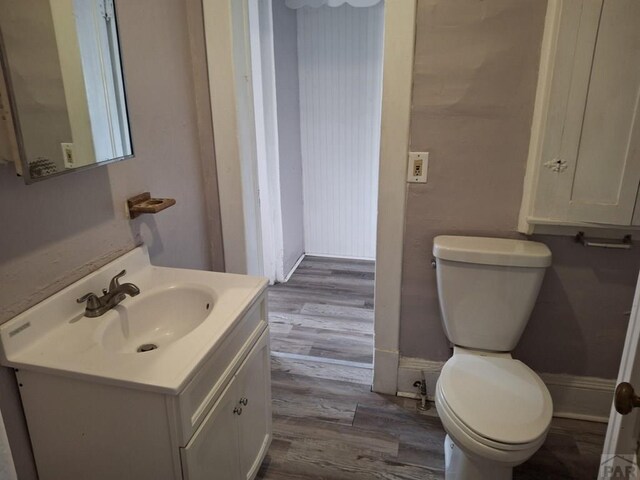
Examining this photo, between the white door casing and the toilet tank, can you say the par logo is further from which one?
the toilet tank

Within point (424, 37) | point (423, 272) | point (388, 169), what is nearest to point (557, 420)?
point (423, 272)

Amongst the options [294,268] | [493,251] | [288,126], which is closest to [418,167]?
[493,251]

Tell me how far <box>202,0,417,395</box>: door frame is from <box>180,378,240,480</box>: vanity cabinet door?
90 cm

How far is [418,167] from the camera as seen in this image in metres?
1.95

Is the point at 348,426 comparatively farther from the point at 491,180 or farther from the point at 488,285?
the point at 491,180

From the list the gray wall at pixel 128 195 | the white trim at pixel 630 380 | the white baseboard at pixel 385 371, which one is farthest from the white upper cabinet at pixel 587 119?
the gray wall at pixel 128 195

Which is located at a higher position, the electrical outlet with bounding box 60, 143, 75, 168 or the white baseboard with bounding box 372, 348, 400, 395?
the electrical outlet with bounding box 60, 143, 75, 168

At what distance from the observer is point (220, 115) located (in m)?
2.06

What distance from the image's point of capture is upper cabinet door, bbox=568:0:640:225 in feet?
5.22

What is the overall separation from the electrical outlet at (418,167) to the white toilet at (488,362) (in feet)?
0.83

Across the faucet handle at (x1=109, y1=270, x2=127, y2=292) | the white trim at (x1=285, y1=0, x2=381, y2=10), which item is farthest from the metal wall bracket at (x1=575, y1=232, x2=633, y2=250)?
the white trim at (x1=285, y1=0, x2=381, y2=10)

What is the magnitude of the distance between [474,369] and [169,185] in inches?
52.2

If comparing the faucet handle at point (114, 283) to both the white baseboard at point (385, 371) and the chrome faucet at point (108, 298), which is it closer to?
the chrome faucet at point (108, 298)

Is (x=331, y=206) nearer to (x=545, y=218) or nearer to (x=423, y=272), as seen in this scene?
(x=423, y=272)
